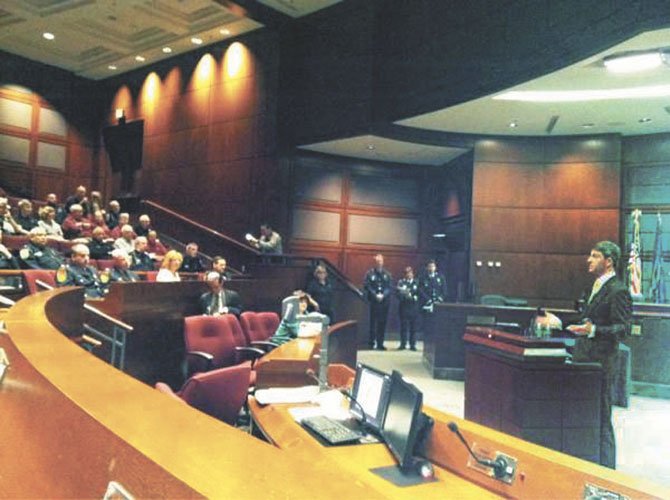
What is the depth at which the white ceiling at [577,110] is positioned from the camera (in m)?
5.59

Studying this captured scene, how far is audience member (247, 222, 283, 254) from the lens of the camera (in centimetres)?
851

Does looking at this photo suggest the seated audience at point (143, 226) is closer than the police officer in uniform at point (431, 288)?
No

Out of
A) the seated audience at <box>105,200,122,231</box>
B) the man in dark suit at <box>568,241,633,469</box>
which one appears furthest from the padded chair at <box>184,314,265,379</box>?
the seated audience at <box>105,200,122,231</box>

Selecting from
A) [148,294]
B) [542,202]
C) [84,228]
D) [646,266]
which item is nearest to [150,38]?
[84,228]

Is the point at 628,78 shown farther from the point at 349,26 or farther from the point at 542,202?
the point at 349,26

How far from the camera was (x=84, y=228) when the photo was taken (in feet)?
27.6

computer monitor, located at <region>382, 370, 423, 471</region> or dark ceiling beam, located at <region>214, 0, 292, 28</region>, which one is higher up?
dark ceiling beam, located at <region>214, 0, 292, 28</region>

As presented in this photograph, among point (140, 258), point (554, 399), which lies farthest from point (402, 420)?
point (140, 258)

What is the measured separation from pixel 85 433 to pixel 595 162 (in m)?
8.74

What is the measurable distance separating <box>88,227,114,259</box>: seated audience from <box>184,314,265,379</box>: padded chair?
11.1ft

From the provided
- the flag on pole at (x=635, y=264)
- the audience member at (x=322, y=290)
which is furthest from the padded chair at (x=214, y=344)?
the flag on pole at (x=635, y=264)

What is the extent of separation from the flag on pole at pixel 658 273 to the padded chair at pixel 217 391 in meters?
7.04

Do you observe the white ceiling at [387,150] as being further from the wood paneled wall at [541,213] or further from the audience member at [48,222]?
the audience member at [48,222]

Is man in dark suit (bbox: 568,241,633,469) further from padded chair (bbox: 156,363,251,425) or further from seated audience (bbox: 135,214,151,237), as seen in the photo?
seated audience (bbox: 135,214,151,237)
